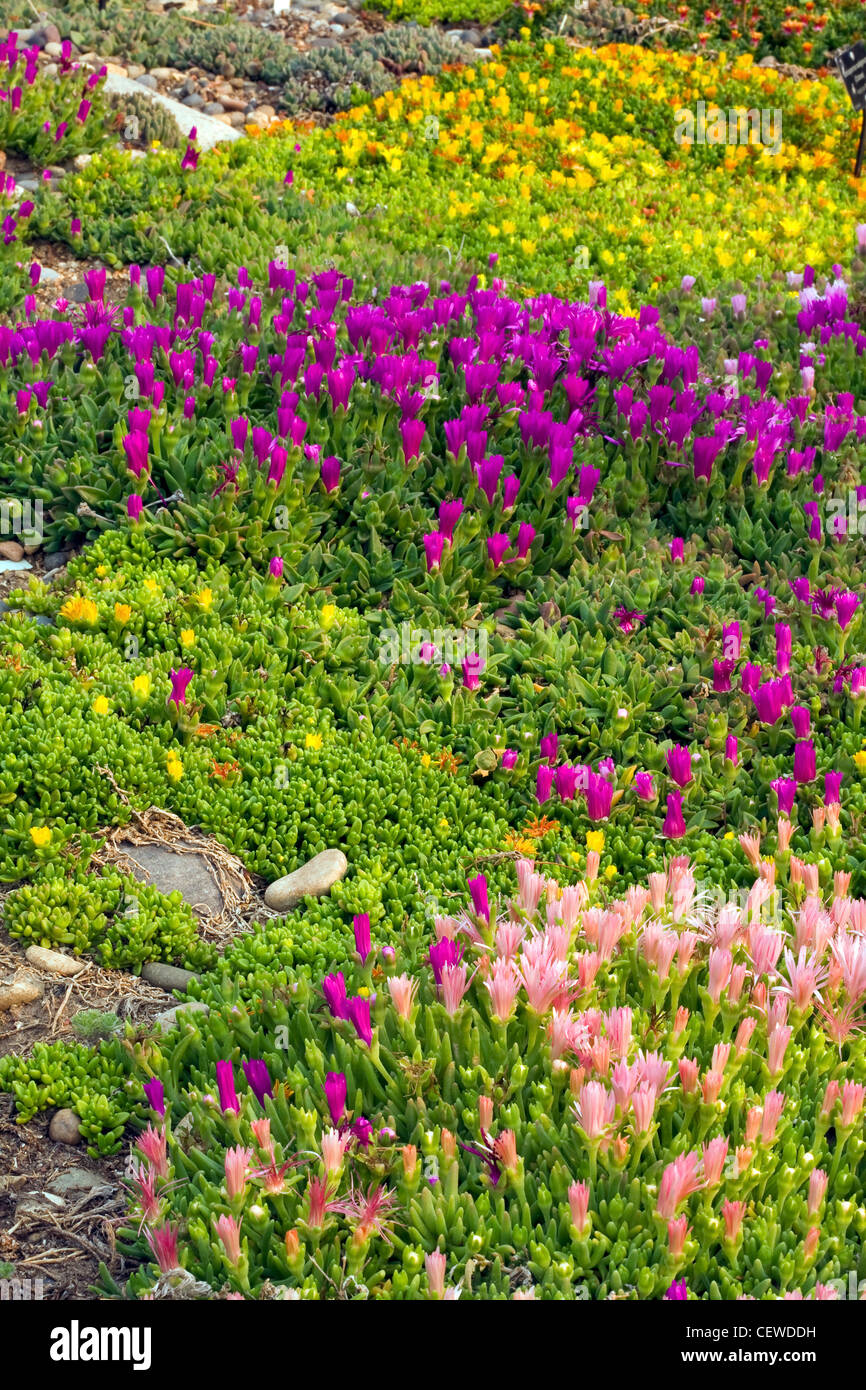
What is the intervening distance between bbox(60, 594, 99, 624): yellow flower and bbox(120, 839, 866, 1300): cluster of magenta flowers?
2.40 metres

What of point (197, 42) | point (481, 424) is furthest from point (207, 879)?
point (197, 42)

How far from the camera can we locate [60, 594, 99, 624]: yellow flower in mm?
6012

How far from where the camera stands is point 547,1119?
11.7 ft

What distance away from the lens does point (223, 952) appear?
500 centimetres

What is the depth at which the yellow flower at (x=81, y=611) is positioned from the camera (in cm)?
601

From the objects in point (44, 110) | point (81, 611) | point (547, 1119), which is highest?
point (44, 110)

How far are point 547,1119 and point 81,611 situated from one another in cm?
353

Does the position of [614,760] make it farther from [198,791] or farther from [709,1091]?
[709,1091]

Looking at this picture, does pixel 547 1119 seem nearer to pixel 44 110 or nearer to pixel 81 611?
pixel 81 611

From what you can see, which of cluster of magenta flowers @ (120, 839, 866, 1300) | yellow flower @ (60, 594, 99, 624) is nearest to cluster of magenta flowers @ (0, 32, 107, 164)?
yellow flower @ (60, 594, 99, 624)

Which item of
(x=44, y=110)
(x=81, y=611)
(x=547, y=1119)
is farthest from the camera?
(x=44, y=110)

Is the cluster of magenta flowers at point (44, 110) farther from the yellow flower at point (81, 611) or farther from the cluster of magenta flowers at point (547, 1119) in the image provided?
the cluster of magenta flowers at point (547, 1119)

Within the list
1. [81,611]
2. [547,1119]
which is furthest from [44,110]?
[547,1119]

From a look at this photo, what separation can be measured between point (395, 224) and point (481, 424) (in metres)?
4.25
